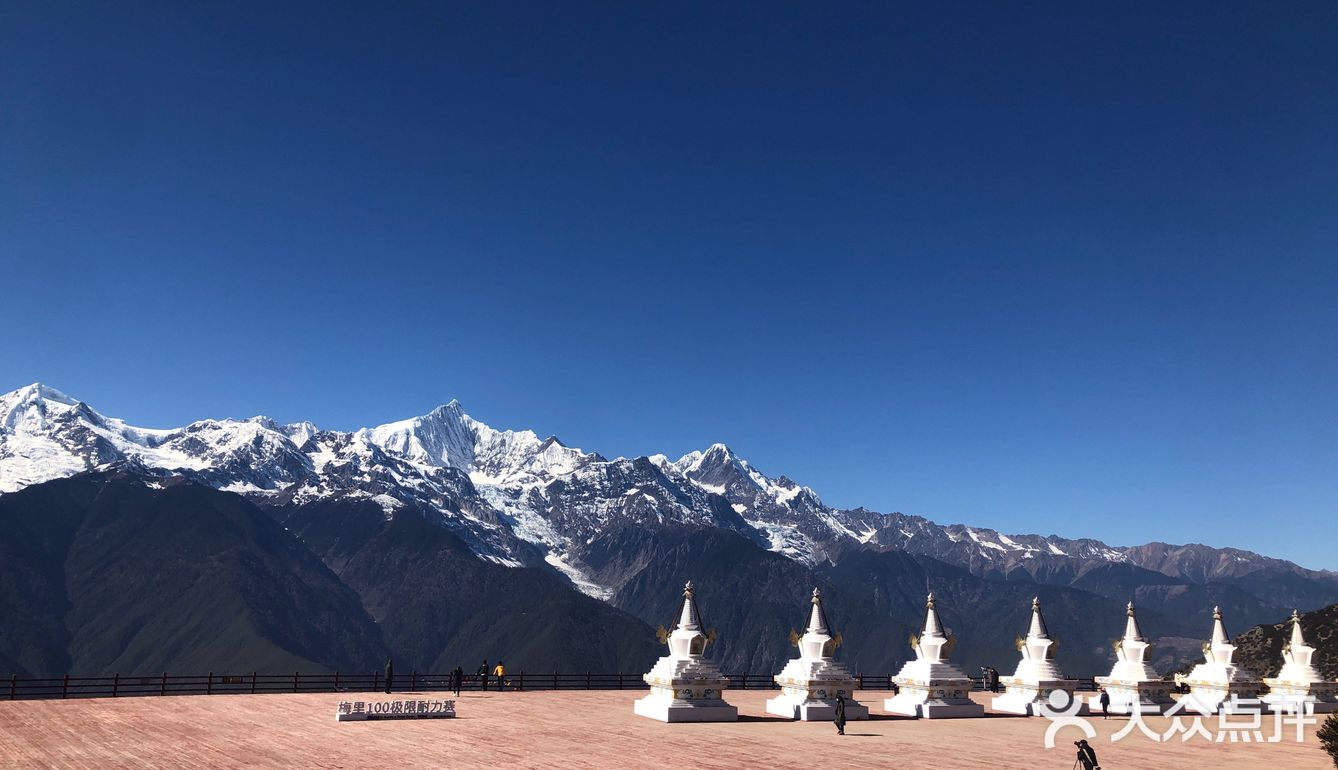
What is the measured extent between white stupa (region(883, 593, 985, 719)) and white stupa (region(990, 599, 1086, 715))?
312cm

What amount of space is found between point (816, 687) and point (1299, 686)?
2982 centimetres

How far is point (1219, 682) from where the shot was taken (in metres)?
52.7

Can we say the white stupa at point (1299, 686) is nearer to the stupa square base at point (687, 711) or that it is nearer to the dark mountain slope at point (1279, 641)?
the stupa square base at point (687, 711)

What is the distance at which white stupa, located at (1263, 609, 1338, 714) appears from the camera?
51.8 m

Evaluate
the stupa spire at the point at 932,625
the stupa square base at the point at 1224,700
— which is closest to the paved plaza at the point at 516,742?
the stupa spire at the point at 932,625

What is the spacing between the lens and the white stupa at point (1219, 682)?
171 feet

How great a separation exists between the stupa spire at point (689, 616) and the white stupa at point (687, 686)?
0.10 metres

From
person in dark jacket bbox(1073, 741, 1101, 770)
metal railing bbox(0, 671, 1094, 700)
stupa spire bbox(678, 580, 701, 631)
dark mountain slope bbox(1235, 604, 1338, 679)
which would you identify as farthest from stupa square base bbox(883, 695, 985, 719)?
dark mountain slope bbox(1235, 604, 1338, 679)

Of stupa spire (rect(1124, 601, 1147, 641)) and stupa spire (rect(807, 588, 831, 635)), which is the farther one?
stupa spire (rect(1124, 601, 1147, 641))

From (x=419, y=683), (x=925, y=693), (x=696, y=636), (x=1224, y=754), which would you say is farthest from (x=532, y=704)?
(x=1224, y=754)

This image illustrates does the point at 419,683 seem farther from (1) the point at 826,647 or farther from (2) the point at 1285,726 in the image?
(2) the point at 1285,726

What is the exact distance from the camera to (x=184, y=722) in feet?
114

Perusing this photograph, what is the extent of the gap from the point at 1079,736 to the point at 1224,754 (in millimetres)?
5564

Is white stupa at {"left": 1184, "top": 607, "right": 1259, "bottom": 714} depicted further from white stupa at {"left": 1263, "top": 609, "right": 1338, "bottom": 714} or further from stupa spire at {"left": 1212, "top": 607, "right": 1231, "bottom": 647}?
white stupa at {"left": 1263, "top": 609, "right": 1338, "bottom": 714}
